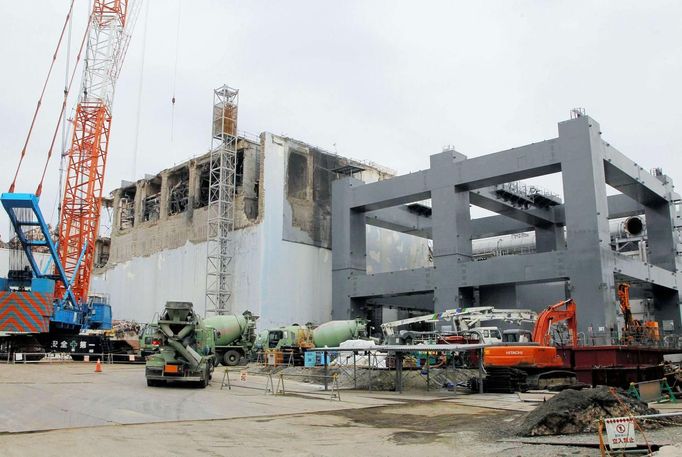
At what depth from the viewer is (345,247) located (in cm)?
5072

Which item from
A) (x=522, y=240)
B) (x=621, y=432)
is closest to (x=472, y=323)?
(x=621, y=432)

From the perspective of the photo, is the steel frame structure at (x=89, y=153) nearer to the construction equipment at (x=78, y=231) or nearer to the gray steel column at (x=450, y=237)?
the construction equipment at (x=78, y=231)

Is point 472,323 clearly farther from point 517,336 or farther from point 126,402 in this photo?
point 126,402

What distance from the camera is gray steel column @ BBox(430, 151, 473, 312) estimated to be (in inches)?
1679

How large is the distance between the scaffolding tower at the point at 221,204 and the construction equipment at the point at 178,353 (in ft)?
95.7

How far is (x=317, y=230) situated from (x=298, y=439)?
43.7 metres

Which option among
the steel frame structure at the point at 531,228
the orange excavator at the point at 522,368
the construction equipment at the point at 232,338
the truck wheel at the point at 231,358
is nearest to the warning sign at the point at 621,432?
the orange excavator at the point at 522,368

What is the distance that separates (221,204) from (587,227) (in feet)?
102

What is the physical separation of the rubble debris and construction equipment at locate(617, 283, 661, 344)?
25.1 meters

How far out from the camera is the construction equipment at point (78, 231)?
39.1m

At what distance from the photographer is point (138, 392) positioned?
20.5 m

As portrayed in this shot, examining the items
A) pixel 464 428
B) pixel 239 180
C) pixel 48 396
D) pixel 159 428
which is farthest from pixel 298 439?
pixel 239 180

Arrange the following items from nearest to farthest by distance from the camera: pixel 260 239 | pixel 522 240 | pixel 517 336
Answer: pixel 517 336 < pixel 260 239 < pixel 522 240

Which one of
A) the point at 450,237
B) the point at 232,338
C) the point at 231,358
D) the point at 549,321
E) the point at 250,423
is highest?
the point at 450,237
